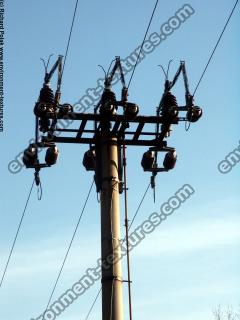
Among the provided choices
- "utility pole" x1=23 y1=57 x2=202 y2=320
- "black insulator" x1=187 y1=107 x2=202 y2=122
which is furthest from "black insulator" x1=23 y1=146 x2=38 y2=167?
"black insulator" x1=187 y1=107 x2=202 y2=122

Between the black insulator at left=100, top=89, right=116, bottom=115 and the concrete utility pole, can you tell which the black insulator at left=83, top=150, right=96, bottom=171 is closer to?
the concrete utility pole

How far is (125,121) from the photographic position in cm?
1060

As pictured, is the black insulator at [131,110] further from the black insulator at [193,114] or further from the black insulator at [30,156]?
the black insulator at [30,156]

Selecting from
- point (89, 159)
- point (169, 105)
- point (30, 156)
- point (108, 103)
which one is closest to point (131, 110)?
point (108, 103)

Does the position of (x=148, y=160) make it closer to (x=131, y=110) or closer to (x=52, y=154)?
(x=131, y=110)

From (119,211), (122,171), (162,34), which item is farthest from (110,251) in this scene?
(162,34)

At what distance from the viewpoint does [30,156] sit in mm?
10742

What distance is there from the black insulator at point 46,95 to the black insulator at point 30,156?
2.66 feet

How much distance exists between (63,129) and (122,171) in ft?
3.90

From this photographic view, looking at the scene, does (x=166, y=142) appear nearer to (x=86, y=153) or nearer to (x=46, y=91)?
(x=86, y=153)

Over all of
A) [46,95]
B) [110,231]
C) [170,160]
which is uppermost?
[46,95]

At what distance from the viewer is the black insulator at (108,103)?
10508 millimetres

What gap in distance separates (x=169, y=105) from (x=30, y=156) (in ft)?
8.07

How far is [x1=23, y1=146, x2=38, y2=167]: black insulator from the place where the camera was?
10695 millimetres
